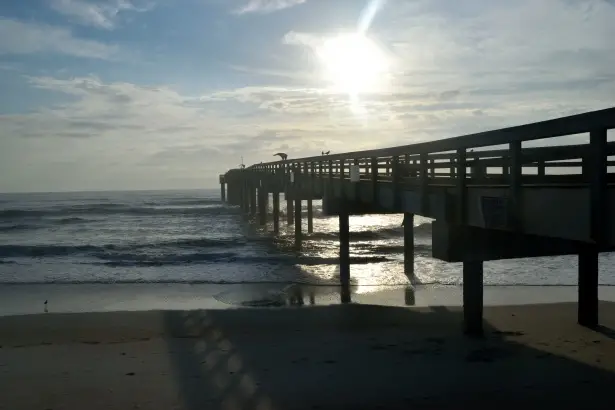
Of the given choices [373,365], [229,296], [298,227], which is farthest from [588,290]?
[298,227]

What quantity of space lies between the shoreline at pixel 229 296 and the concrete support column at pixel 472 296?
13.8 feet

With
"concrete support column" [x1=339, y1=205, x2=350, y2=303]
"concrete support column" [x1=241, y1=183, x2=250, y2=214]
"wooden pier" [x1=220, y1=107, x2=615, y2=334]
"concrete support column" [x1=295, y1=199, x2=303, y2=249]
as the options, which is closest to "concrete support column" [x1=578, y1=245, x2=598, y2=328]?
"wooden pier" [x1=220, y1=107, x2=615, y2=334]

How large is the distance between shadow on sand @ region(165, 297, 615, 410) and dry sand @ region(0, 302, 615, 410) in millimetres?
21

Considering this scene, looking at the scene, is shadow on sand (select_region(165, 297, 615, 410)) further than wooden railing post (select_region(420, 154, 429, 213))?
No

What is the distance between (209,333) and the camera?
11.0 meters

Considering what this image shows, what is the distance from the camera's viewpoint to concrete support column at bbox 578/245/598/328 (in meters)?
11.0

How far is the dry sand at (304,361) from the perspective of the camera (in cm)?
712

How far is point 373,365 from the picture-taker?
8500 millimetres

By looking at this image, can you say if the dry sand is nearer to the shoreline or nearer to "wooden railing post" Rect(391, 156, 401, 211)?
the shoreline

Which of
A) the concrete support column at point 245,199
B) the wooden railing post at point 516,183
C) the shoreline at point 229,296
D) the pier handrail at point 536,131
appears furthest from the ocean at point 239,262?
the concrete support column at point 245,199

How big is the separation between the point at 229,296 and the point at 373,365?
846 centimetres

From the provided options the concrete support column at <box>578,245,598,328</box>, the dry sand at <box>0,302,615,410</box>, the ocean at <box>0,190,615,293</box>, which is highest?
the concrete support column at <box>578,245,598,328</box>

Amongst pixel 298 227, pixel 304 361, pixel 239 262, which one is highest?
pixel 298 227

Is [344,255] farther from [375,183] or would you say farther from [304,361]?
[304,361]
